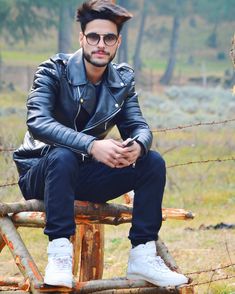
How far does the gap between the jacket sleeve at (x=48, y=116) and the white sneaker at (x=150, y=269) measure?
2.04 feet

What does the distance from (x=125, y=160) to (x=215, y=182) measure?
9.47 meters

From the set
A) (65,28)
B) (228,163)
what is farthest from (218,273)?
(65,28)

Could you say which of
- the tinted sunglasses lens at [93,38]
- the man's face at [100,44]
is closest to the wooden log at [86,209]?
the man's face at [100,44]

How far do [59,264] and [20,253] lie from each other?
1.12ft

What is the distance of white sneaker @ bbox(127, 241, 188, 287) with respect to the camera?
4.71m

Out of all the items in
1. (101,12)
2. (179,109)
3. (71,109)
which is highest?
(101,12)

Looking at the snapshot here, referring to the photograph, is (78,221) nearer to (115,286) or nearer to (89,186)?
(89,186)

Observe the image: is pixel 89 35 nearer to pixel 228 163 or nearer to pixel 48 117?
pixel 48 117

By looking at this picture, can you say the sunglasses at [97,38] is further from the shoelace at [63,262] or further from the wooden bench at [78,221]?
the shoelace at [63,262]

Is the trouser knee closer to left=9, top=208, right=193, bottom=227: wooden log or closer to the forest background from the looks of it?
left=9, top=208, right=193, bottom=227: wooden log

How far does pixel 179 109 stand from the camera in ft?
113

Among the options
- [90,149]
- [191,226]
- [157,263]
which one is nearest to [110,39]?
[90,149]

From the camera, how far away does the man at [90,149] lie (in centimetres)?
461

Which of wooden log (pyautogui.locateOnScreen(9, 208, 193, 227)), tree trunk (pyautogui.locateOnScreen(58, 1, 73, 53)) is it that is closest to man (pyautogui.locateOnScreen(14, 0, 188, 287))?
wooden log (pyautogui.locateOnScreen(9, 208, 193, 227))
